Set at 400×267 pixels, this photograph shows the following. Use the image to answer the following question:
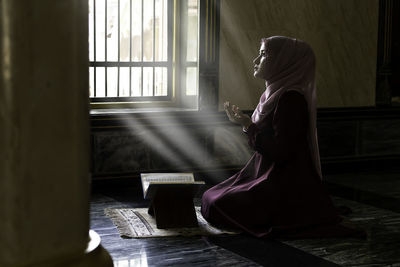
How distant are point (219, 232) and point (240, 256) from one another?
1.82 feet

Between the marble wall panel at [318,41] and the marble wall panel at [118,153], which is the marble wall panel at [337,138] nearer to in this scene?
the marble wall panel at [318,41]

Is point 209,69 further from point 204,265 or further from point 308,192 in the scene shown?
point 204,265

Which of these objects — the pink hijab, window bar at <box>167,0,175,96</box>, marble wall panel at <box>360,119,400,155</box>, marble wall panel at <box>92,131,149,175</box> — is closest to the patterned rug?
the pink hijab

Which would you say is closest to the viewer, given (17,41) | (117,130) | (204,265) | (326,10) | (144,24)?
(17,41)

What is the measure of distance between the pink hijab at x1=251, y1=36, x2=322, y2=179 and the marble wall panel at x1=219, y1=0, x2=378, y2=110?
203 cm

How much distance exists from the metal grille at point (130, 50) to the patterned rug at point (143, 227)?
185 cm

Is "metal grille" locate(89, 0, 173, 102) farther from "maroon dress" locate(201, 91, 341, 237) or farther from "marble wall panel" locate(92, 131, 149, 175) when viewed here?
"maroon dress" locate(201, 91, 341, 237)

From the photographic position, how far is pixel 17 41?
1.23 meters

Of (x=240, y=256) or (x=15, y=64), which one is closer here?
(x=15, y=64)

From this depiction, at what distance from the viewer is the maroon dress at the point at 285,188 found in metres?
4.42

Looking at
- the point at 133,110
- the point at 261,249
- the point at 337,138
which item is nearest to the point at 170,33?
the point at 133,110

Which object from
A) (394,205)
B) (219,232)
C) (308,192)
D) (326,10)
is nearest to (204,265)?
(219,232)

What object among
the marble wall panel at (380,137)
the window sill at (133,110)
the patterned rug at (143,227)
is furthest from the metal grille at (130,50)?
the marble wall panel at (380,137)

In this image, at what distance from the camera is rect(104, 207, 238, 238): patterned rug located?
14.4ft
